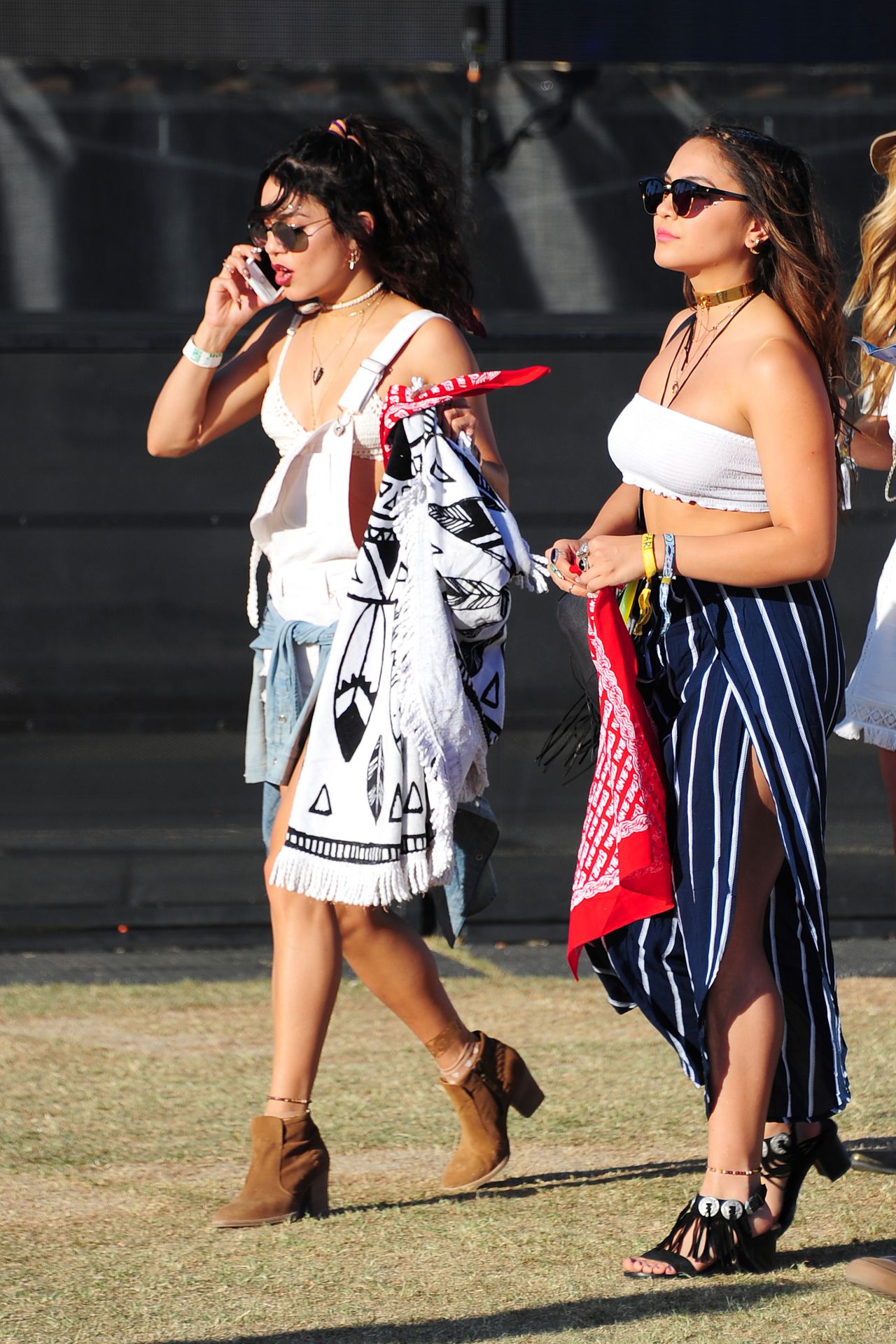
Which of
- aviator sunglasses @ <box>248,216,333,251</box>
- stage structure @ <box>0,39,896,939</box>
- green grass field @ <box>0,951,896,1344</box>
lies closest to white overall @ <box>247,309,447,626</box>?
aviator sunglasses @ <box>248,216,333,251</box>

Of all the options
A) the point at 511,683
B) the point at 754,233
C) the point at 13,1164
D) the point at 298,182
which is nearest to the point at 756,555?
the point at 754,233

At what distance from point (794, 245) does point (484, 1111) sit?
162 centimetres

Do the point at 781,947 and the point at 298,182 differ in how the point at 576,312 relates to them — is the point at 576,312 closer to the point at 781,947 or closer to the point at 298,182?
the point at 298,182

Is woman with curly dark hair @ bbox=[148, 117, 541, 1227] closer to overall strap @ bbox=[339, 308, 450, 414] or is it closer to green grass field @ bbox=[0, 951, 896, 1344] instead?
overall strap @ bbox=[339, 308, 450, 414]

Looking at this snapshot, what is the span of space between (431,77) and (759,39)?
43.4 inches

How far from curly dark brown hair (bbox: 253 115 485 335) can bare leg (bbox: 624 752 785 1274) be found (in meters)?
1.16

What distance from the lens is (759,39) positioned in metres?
5.70

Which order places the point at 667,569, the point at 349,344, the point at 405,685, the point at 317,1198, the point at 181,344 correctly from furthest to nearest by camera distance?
the point at 181,344 < the point at 349,344 < the point at 317,1198 < the point at 405,685 < the point at 667,569

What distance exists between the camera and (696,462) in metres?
2.80

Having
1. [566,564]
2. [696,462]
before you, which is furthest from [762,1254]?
[696,462]

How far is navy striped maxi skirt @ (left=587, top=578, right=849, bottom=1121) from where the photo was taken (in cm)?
281

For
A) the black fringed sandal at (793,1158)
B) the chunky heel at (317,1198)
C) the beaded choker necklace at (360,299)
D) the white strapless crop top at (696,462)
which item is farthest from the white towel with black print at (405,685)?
the black fringed sandal at (793,1158)

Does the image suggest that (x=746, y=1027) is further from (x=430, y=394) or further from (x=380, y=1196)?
(x=430, y=394)

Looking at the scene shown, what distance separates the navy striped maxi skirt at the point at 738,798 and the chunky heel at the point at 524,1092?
19.8 inches
